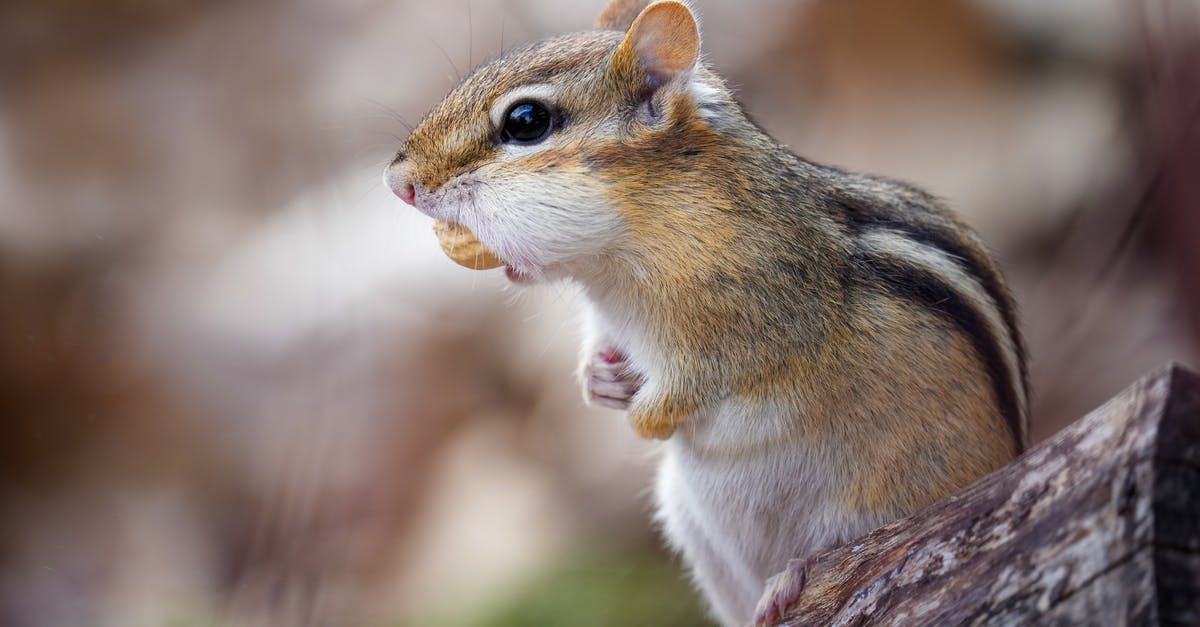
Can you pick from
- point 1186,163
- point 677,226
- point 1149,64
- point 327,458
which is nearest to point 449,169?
point 677,226

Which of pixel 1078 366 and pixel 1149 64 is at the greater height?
pixel 1078 366

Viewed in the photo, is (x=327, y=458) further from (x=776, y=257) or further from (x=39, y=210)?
(x=776, y=257)

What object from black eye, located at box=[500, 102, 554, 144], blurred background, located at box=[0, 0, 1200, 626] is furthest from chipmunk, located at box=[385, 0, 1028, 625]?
blurred background, located at box=[0, 0, 1200, 626]

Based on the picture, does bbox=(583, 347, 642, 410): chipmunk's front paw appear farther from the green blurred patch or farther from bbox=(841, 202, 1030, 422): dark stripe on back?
the green blurred patch

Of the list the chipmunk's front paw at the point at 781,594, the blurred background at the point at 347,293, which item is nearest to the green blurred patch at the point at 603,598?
the blurred background at the point at 347,293

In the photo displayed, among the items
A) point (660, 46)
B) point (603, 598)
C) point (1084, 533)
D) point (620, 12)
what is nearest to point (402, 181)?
point (660, 46)

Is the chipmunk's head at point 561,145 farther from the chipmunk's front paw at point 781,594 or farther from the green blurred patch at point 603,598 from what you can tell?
the green blurred patch at point 603,598
